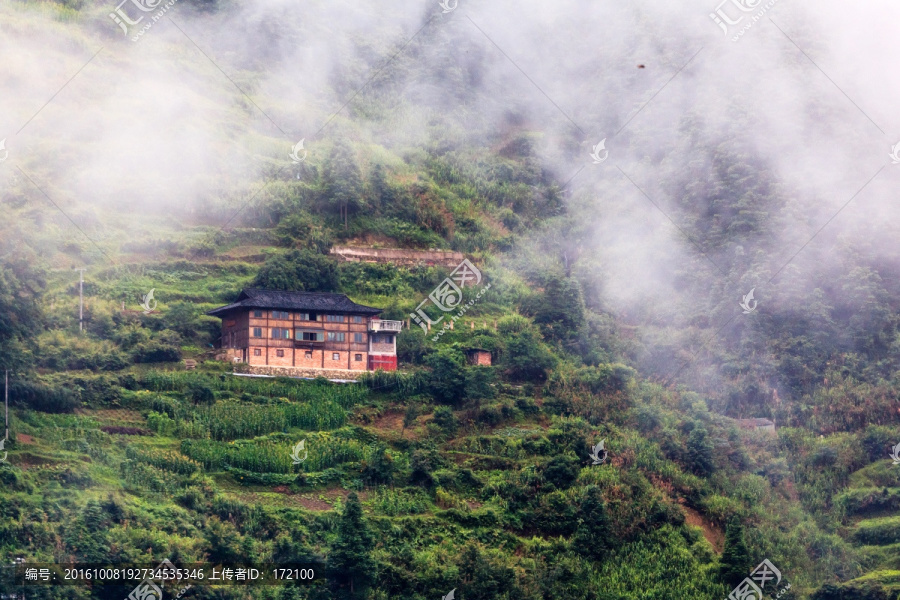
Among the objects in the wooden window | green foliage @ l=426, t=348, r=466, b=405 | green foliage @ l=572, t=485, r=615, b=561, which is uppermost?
the wooden window

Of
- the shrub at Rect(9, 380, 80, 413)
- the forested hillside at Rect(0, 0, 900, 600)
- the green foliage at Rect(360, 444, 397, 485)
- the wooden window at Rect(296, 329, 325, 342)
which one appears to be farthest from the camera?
the wooden window at Rect(296, 329, 325, 342)

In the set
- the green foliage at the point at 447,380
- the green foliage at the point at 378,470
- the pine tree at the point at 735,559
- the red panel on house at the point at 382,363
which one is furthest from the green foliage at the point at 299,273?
the pine tree at the point at 735,559

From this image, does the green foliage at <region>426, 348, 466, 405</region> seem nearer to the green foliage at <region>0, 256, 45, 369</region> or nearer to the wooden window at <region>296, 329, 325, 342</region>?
the wooden window at <region>296, 329, 325, 342</region>

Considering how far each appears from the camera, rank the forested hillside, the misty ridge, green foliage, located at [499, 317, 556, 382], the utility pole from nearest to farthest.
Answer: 1. the forested hillside
2. the utility pole
3. green foliage, located at [499, 317, 556, 382]
4. the misty ridge

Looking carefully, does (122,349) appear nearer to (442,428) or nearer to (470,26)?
(442,428)

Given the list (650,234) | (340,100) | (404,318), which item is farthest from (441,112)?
(404,318)

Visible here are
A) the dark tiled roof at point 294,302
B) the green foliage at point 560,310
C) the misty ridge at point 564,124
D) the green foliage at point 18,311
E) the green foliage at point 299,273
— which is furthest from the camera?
the misty ridge at point 564,124

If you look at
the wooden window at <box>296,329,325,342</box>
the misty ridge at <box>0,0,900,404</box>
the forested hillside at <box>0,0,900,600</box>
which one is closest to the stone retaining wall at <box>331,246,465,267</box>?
the forested hillside at <box>0,0,900,600</box>

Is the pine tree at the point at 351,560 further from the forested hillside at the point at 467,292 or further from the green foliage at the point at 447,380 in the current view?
the green foliage at the point at 447,380
